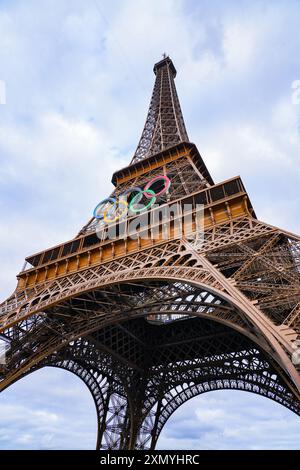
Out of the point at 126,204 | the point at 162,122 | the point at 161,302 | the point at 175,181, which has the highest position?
the point at 162,122

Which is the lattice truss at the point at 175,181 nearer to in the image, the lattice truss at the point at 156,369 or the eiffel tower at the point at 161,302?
the eiffel tower at the point at 161,302

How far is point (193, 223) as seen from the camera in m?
18.5

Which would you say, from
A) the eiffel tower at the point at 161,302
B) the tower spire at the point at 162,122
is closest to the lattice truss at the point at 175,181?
the eiffel tower at the point at 161,302

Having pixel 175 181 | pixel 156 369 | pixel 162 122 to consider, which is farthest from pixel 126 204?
pixel 162 122

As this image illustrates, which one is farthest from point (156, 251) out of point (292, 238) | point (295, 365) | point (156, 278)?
point (295, 365)

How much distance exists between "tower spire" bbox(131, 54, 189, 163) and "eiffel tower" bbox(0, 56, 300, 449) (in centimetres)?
31

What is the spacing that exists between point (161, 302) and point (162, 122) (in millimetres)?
26619

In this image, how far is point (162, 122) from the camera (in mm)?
39812

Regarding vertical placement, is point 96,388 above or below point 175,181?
below

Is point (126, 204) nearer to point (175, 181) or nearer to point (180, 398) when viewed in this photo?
point (175, 181)

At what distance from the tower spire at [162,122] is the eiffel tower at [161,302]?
31cm

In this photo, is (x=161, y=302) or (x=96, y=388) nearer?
(x=161, y=302)

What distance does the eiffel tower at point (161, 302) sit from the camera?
13.2m
